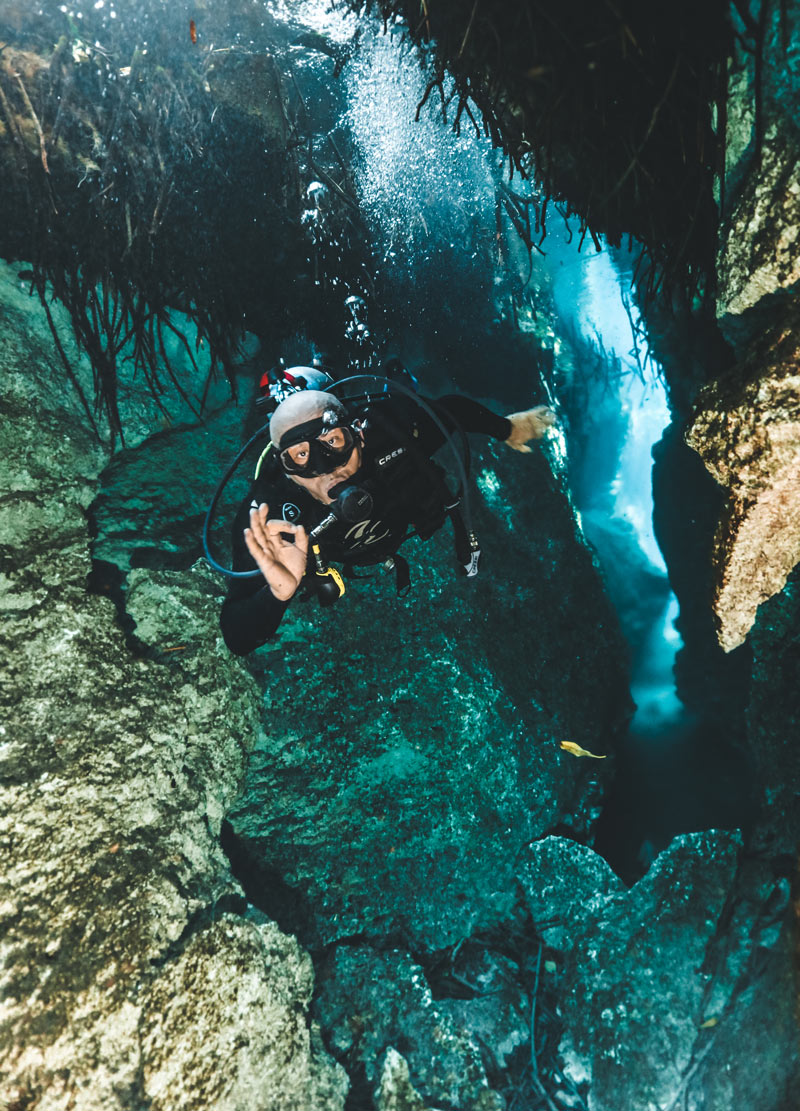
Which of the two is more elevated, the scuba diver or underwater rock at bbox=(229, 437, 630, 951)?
the scuba diver

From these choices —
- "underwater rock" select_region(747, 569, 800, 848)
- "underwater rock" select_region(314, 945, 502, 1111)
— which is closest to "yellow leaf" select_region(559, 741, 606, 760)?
"underwater rock" select_region(747, 569, 800, 848)

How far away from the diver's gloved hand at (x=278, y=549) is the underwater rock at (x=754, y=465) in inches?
71.6

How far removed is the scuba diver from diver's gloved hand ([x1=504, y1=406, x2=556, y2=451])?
0.42 metres

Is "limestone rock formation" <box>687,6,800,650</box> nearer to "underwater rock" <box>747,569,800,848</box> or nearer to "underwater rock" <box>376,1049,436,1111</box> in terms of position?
"underwater rock" <box>747,569,800,848</box>

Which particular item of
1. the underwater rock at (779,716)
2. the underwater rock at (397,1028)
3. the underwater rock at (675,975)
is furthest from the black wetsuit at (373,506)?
the underwater rock at (675,975)

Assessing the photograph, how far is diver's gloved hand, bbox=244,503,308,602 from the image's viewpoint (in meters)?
2.44

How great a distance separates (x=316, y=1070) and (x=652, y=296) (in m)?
5.54

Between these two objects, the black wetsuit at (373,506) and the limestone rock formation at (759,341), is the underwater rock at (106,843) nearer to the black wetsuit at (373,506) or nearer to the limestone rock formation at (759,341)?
the black wetsuit at (373,506)

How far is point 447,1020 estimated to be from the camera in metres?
3.65

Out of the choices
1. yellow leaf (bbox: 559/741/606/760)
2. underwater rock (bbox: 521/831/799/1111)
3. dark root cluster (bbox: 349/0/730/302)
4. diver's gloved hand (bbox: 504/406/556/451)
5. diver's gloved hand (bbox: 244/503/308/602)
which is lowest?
underwater rock (bbox: 521/831/799/1111)

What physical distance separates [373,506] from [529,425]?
4.62 feet

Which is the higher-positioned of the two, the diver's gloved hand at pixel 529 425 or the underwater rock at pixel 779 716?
the diver's gloved hand at pixel 529 425

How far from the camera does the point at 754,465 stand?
6.35ft

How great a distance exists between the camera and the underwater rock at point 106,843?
90.3 inches
